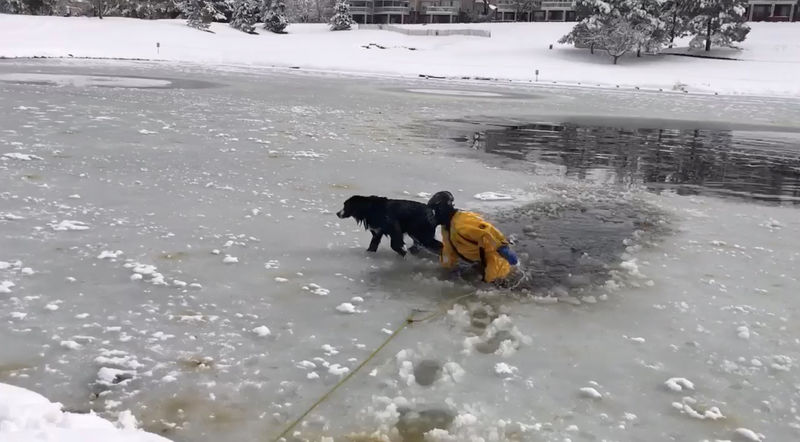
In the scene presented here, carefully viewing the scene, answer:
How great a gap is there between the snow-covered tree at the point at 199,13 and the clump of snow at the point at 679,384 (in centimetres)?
6240

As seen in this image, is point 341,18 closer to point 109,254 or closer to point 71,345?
point 109,254

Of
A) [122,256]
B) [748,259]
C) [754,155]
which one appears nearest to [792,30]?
[754,155]

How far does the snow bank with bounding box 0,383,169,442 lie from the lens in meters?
3.21

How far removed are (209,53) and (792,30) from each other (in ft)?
173

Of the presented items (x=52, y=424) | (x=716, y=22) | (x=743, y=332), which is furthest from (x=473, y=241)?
(x=716, y=22)

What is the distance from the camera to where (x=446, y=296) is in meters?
5.62

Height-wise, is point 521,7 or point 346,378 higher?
point 521,7

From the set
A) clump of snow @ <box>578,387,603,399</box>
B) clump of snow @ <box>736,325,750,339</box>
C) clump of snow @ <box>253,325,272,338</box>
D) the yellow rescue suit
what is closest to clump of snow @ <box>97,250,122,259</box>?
clump of snow @ <box>253,325,272,338</box>

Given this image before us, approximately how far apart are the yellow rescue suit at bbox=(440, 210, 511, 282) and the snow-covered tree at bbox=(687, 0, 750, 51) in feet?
175

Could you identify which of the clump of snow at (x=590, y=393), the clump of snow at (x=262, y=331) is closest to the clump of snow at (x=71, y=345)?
the clump of snow at (x=262, y=331)

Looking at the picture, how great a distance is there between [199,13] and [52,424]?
6649 centimetres

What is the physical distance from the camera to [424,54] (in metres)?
55.3

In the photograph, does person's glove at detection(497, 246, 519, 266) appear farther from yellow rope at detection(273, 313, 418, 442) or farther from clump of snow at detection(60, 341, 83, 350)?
clump of snow at detection(60, 341, 83, 350)

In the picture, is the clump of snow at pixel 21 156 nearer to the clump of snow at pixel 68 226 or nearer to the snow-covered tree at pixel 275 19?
the clump of snow at pixel 68 226
